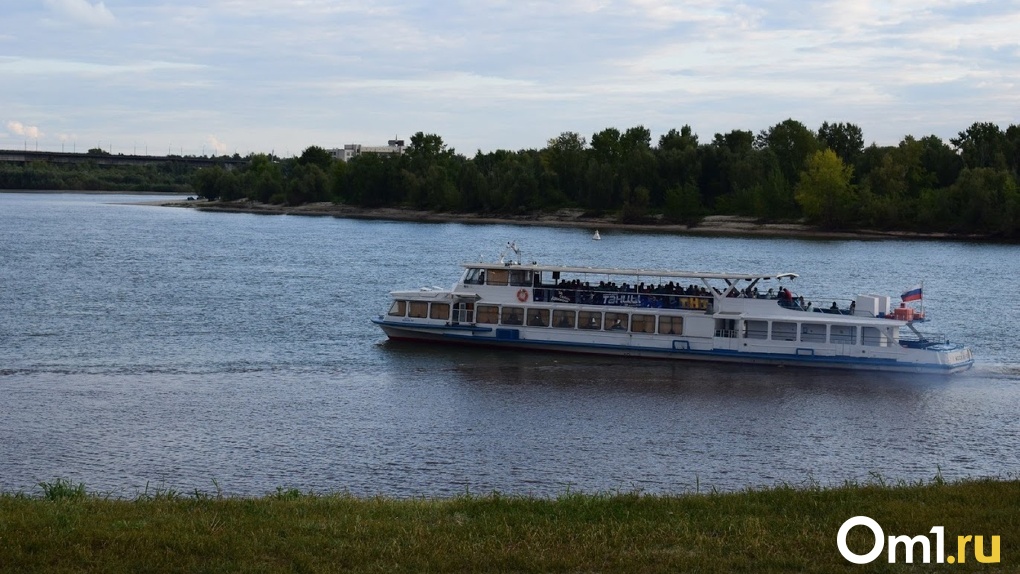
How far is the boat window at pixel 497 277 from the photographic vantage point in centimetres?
5697

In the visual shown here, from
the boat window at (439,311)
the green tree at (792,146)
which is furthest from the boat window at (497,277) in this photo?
the green tree at (792,146)

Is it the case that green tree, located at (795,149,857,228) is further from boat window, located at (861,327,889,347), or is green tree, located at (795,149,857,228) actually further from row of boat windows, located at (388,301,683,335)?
row of boat windows, located at (388,301,683,335)

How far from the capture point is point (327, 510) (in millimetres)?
20469

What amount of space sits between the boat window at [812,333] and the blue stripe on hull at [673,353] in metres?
0.84

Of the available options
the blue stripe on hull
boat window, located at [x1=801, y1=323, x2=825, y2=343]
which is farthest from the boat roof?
the blue stripe on hull

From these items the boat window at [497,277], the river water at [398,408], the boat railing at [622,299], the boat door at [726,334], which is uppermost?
the boat window at [497,277]

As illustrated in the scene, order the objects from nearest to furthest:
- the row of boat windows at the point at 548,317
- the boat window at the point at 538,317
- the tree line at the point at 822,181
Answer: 1. the row of boat windows at the point at 548,317
2. the boat window at the point at 538,317
3. the tree line at the point at 822,181

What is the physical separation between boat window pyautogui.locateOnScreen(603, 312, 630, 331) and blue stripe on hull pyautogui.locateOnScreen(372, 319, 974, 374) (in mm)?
1010

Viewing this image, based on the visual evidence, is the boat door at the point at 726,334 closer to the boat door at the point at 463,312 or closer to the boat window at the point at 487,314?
the boat window at the point at 487,314

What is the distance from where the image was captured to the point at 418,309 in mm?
58062

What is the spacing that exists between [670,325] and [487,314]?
8.99 m

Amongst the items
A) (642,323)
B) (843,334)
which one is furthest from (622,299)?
(843,334)

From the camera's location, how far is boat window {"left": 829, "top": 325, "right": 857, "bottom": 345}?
5247cm

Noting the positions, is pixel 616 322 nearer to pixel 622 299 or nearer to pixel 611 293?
pixel 622 299
